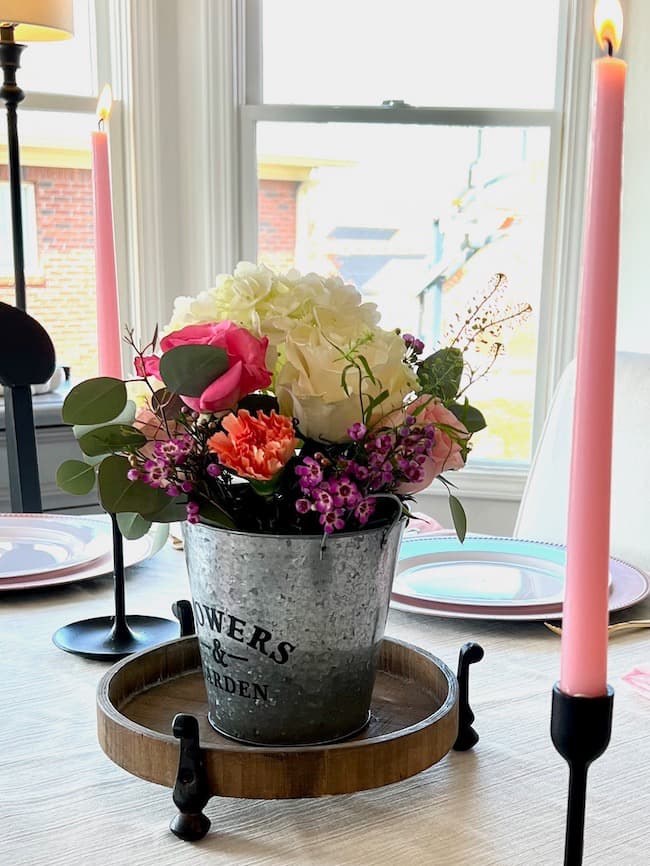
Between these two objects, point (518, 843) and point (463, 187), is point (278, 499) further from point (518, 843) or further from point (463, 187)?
point (463, 187)

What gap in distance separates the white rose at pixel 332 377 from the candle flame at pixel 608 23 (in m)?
0.27

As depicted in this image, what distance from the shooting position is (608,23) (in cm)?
45

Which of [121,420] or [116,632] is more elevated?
[121,420]

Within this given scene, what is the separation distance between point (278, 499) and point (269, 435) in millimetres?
73

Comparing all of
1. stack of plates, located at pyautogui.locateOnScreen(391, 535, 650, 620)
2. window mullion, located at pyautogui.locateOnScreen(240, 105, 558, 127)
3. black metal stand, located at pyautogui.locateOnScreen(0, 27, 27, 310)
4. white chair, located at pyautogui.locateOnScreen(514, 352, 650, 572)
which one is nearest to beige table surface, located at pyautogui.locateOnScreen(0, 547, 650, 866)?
stack of plates, located at pyautogui.locateOnScreen(391, 535, 650, 620)

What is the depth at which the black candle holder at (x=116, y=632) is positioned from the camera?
979mm

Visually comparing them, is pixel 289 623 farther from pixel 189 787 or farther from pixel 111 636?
pixel 111 636

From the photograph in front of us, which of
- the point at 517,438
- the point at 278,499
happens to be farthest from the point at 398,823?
the point at 517,438

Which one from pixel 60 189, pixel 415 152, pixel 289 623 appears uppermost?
pixel 415 152

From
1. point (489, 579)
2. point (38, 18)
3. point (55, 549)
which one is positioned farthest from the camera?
point (38, 18)

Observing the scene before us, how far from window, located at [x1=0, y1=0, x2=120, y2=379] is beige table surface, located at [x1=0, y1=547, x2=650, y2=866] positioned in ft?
6.80

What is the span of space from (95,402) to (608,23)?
0.45 metres

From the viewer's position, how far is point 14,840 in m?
0.66

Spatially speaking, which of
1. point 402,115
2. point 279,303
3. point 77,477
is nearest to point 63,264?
point 402,115
